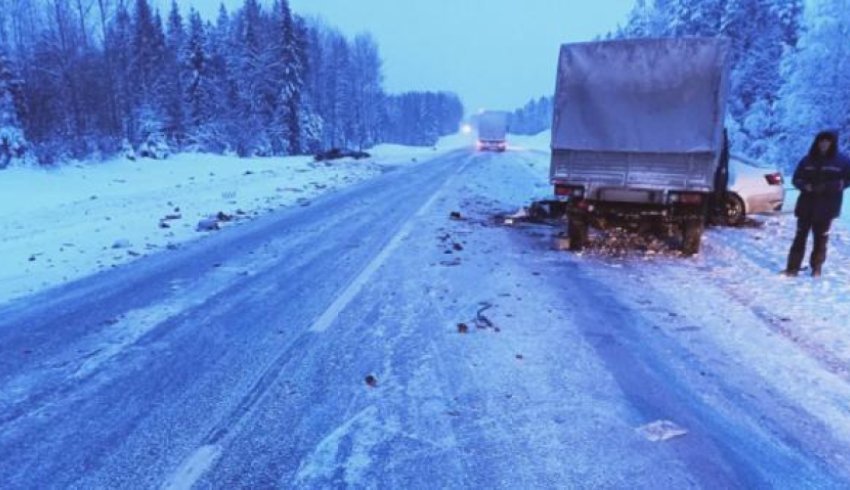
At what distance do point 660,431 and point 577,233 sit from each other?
5.84 meters

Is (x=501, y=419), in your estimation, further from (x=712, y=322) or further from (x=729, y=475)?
(x=712, y=322)

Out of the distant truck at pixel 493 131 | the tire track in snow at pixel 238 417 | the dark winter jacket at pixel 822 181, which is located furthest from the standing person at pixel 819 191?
the distant truck at pixel 493 131

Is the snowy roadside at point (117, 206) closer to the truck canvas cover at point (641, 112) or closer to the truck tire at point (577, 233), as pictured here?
the truck tire at point (577, 233)

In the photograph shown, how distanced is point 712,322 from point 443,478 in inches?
152

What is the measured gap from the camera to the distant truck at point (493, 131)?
56.3 m

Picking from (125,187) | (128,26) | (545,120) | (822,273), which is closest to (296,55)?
(128,26)

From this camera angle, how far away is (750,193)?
11.7m

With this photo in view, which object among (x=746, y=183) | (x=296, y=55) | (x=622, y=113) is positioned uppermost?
(x=296, y=55)

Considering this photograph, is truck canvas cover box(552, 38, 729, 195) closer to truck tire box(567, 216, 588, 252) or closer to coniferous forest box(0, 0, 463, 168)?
truck tire box(567, 216, 588, 252)

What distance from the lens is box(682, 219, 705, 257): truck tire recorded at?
344 inches

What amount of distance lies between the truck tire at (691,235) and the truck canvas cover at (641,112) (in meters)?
0.63

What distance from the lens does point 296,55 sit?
174 feet

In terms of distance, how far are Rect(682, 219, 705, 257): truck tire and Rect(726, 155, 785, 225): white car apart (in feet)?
11.5

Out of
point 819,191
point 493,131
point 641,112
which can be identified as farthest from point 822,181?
point 493,131
